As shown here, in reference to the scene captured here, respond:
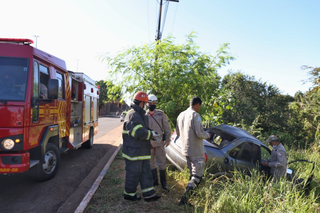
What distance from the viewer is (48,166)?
507 centimetres

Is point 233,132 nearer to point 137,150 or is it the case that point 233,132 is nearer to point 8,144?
point 137,150

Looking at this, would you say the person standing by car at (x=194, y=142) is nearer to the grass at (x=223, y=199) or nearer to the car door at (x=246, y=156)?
the grass at (x=223, y=199)

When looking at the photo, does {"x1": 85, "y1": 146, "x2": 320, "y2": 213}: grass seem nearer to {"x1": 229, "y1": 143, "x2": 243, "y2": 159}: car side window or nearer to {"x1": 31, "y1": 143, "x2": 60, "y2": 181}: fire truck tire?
{"x1": 229, "y1": 143, "x2": 243, "y2": 159}: car side window

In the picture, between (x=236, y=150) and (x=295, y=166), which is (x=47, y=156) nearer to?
(x=236, y=150)

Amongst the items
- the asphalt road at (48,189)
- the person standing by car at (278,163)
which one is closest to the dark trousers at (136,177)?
the asphalt road at (48,189)

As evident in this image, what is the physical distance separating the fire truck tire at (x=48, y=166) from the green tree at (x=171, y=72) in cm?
339

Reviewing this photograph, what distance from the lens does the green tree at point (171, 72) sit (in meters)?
7.34

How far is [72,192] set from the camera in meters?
4.62

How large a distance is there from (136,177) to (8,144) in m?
2.27

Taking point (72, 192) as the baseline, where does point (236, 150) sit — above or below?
above

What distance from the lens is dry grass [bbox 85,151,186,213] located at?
371cm

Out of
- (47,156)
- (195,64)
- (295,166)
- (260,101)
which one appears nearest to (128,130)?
(47,156)

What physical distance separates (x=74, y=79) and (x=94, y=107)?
2.65 meters

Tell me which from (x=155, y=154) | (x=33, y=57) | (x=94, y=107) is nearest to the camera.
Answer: (x=33, y=57)
